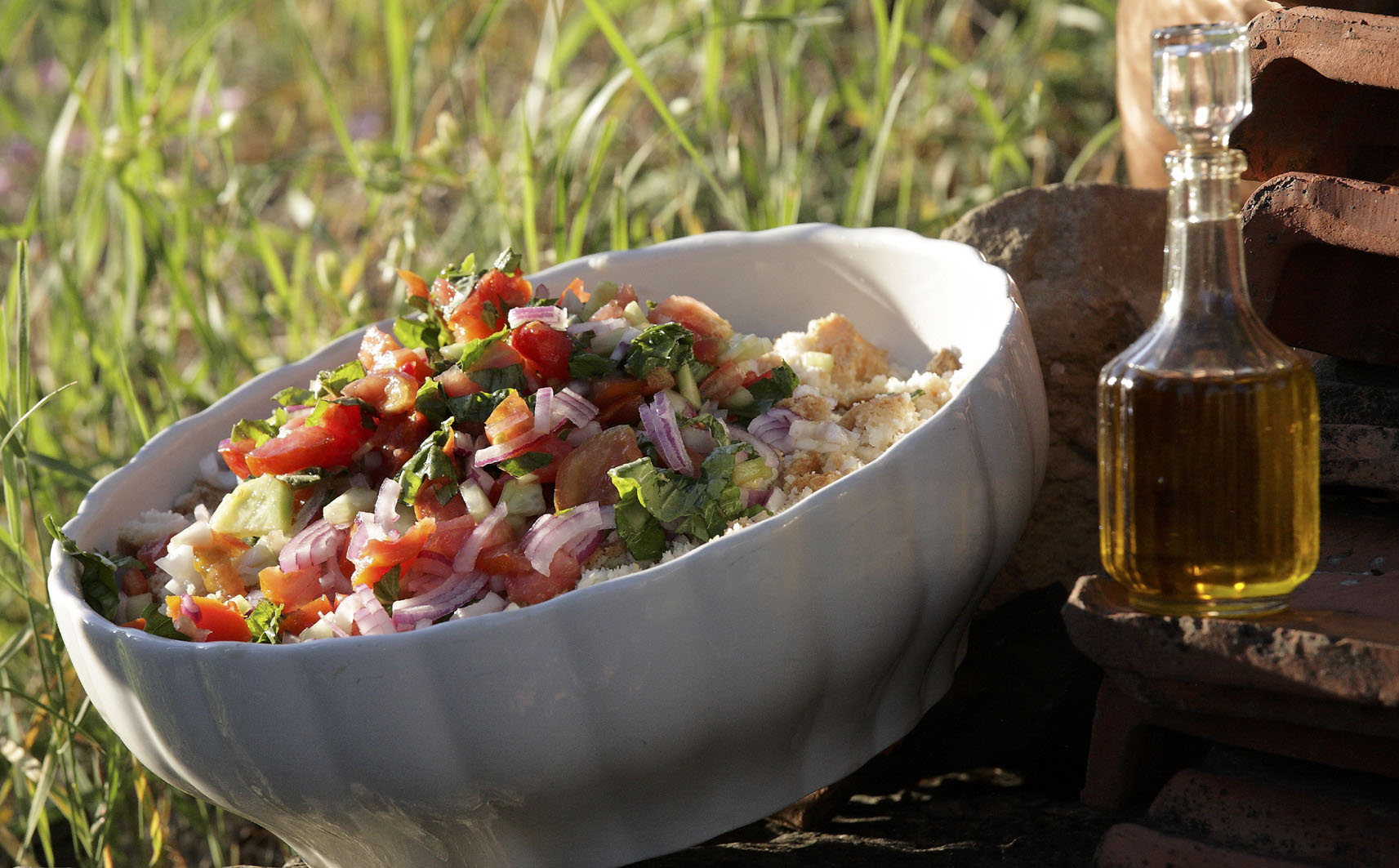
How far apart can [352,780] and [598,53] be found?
335 cm

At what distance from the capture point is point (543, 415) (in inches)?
46.0

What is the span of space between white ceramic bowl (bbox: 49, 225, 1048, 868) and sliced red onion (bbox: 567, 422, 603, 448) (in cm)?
27

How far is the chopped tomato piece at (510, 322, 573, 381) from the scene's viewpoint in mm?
1257

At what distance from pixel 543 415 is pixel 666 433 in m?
0.11

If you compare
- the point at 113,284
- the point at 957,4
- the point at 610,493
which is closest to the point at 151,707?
the point at 610,493

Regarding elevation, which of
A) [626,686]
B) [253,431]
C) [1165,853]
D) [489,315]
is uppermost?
[489,315]

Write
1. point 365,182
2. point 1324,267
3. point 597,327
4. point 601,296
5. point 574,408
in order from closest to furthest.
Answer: point 1324,267 → point 574,408 → point 597,327 → point 601,296 → point 365,182

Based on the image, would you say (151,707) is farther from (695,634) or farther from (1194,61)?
(1194,61)

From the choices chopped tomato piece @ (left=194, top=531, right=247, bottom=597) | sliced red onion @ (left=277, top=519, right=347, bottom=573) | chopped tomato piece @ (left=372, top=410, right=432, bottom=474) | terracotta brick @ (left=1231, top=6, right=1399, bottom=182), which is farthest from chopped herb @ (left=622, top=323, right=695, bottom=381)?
terracotta brick @ (left=1231, top=6, right=1399, bottom=182)

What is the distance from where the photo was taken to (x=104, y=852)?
1554mm

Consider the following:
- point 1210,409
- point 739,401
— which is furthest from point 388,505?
point 1210,409

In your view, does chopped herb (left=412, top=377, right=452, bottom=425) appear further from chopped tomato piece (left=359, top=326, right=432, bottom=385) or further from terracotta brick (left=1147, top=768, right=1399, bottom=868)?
terracotta brick (left=1147, top=768, right=1399, bottom=868)

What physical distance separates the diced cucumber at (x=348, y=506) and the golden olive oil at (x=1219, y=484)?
69 cm

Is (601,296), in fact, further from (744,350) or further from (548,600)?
(548,600)
